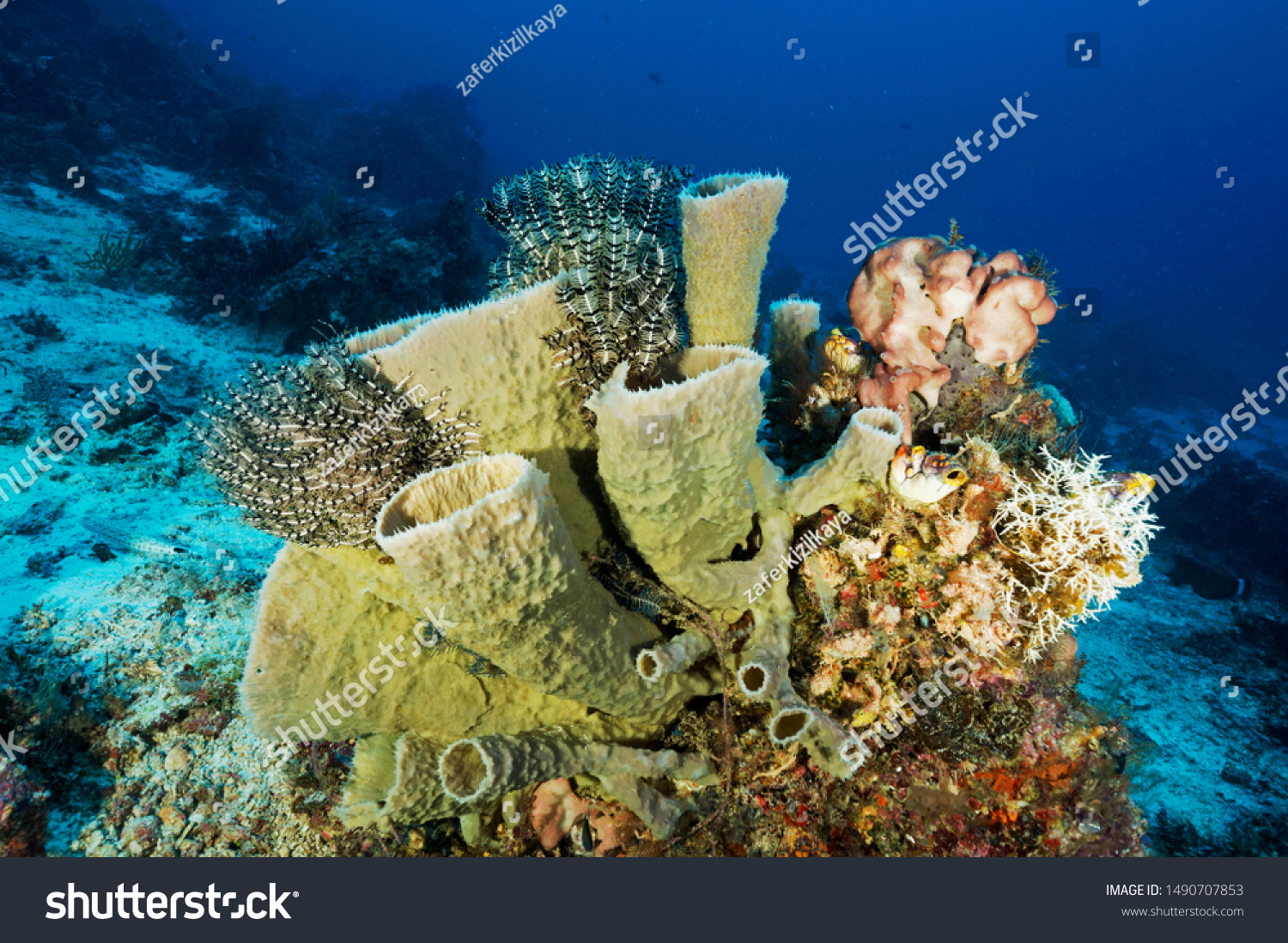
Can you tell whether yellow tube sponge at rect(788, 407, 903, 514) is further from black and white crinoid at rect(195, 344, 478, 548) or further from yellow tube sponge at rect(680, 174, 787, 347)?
black and white crinoid at rect(195, 344, 478, 548)

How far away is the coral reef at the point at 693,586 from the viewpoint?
224 centimetres

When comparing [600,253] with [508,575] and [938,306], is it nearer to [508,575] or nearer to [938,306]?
[508,575]

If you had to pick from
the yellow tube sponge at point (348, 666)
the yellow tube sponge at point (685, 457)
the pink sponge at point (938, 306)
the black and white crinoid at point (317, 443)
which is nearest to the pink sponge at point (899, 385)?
the pink sponge at point (938, 306)

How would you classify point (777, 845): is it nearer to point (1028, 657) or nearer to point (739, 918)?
point (739, 918)

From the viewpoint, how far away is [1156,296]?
45.2 metres

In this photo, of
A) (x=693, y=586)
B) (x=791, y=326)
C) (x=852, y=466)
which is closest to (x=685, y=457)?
(x=693, y=586)

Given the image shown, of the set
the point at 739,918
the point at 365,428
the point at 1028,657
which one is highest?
the point at 365,428

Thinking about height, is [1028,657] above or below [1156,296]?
below

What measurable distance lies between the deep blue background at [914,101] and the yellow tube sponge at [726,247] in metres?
41.1

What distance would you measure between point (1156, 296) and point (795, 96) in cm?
10409

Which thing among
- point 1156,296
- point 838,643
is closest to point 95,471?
point 838,643

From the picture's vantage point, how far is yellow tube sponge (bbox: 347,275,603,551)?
227cm

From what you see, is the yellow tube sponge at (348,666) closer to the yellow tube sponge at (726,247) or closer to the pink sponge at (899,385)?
the yellow tube sponge at (726,247)

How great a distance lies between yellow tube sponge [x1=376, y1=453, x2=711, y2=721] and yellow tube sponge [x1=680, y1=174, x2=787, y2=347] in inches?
60.4
